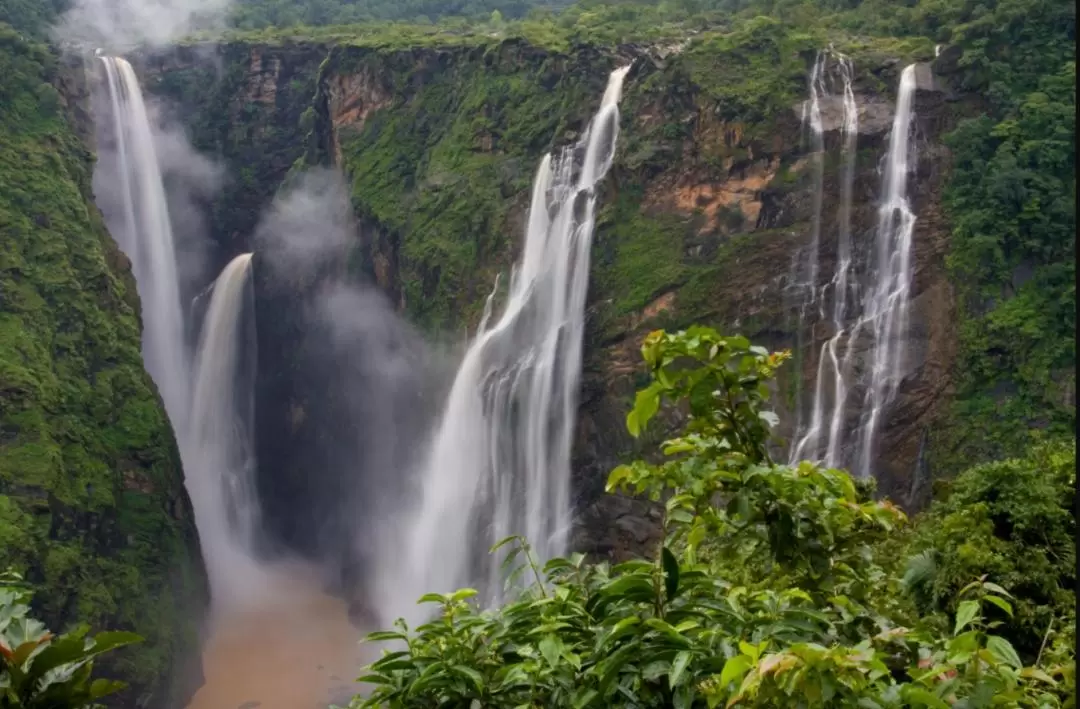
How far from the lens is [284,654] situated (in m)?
19.0

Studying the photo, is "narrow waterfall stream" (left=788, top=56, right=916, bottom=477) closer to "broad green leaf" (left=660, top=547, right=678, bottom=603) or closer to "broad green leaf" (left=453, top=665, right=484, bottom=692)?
"broad green leaf" (left=660, top=547, right=678, bottom=603)

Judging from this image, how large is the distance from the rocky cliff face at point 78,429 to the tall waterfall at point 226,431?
2.97 m

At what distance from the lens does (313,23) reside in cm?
3597

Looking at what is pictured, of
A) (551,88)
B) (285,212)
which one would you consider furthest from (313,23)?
(551,88)

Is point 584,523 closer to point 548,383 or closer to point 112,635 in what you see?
point 548,383

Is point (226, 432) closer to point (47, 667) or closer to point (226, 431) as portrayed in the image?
point (226, 431)

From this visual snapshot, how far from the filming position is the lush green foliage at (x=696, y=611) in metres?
2.21

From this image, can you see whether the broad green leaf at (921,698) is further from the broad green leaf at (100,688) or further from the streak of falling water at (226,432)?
the streak of falling water at (226,432)

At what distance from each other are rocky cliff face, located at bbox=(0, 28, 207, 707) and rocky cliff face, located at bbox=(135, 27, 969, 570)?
543cm

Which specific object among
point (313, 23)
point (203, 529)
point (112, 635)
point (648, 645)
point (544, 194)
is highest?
point (313, 23)

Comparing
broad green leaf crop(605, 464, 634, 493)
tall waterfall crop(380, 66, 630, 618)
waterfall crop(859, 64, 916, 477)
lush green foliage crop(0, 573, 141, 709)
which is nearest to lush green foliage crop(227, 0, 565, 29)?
tall waterfall crop(380, 66, 630, 618)

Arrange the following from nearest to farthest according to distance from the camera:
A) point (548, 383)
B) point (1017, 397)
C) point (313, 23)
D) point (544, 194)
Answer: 1. point (1017, 397)
2. point (548, 383)
3. point (544, 194)
4. point (313, 23)

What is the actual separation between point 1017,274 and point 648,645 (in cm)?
1656

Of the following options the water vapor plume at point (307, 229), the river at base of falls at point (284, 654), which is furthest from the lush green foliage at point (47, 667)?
the water vapor plume at point (307, 229)
